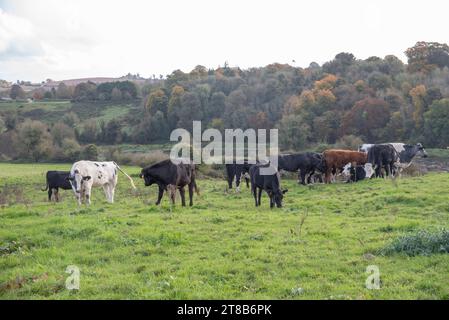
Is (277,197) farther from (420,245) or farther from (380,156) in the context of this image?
(380,156)

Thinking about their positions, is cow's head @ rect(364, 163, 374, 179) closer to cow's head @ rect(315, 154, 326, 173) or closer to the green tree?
cow's head @ rect(315, 154, 326, 173)

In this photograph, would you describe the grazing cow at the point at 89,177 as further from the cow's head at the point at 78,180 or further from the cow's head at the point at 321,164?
the cow's head at the point at 321,164

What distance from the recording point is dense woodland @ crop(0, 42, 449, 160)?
208 feet

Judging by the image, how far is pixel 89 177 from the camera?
20984 mm

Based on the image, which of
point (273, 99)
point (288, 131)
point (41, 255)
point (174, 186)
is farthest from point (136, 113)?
point (41, 255)

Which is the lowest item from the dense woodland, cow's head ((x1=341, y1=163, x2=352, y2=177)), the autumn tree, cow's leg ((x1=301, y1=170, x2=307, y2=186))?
cow's leg ((x1=301, y1=170, x2=307, y2=186))

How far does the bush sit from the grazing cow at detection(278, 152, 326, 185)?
16.5m

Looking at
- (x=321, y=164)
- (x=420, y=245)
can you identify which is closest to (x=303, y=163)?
(x=321, y=164)

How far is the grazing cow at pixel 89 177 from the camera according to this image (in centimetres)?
2066

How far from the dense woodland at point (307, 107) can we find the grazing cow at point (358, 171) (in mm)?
29409

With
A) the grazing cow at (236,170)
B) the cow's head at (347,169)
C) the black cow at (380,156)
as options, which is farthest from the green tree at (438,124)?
the grazing cow at (236,170)

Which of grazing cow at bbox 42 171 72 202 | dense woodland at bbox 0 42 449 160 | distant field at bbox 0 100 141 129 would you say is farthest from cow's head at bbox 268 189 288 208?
distant field at bbox 0 100 141 129

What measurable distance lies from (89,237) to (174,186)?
6.58m
